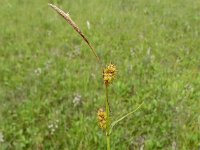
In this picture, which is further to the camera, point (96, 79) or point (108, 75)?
point (96, 79)

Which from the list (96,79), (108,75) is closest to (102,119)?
(108,75)

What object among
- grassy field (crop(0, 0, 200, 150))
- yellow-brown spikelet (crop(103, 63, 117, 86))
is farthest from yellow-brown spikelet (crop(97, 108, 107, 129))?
grassy field (crop(0, 0, 200, 150))

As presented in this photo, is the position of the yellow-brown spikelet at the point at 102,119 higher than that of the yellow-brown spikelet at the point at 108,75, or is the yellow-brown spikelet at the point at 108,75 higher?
the yellow-brown spikelet at the point at 108,75

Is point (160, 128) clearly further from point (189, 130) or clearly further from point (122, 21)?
point (122, 21)

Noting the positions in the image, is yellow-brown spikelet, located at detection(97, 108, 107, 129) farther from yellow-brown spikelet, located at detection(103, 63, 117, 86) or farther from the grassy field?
the grassy field

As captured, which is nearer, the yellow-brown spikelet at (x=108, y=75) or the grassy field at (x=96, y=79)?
the yellow-brown spikelet at (x=108, y=75)

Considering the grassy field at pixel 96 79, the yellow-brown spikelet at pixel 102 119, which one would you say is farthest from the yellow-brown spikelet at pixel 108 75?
the grassy field at pixel 96 79

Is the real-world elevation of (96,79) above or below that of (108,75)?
below

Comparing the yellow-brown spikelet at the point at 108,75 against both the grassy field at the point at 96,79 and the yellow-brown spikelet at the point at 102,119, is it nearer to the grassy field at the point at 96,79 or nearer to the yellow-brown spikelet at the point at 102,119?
the yellow-brown spikelet at the point at 102,119

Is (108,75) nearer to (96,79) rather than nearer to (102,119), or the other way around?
(102,119)
